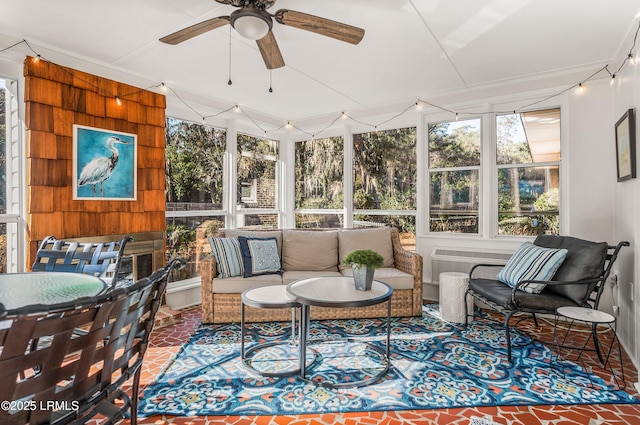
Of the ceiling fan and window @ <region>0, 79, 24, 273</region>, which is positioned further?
window @ <region>0, 79, 24, 273</region>

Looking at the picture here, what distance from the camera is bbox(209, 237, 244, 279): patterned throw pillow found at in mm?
3627

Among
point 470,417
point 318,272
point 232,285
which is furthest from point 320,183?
point 470,417

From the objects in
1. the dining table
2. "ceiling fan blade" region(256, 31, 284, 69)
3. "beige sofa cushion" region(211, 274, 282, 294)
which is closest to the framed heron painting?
"beige sofa cushion" region(211, 274, 282, 294)

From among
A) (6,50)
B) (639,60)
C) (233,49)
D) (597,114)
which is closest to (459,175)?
(597,114)

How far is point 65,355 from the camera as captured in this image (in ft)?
2.81

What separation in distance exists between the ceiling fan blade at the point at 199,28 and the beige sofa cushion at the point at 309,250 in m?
2.54

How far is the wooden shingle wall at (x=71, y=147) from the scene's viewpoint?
293 cm

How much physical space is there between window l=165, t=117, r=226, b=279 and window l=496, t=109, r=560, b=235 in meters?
3.55

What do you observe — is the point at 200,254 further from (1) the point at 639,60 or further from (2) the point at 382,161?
(1) the point at 639,60

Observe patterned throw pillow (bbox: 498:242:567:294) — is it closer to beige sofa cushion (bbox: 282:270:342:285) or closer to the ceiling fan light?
beige sofa cushion (bbox: 282:270:342:285)

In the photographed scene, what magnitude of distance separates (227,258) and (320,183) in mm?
2364

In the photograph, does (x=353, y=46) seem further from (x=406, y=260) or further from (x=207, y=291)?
(x=207, y=291)

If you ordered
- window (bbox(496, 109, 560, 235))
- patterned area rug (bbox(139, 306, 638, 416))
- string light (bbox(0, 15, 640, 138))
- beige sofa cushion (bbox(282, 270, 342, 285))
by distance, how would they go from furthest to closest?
window (bbox(496, 109, 560, 235)), beige sofa cushion (bbox(282, 270, 342, 285)), string light (bbox(0, 15, 640, 138)), patterned area rug (bbox(139, 306, 638, 416))

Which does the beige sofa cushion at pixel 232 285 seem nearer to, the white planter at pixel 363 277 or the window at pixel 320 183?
the white planter at pixel 363 277
